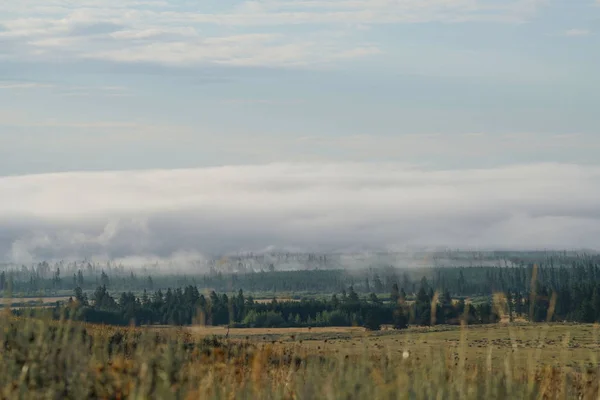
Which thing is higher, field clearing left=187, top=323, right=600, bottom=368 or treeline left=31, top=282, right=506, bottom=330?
treeline left=31, top=282, right=506, bottom=330

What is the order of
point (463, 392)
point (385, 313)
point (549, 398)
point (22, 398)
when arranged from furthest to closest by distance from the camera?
point (385, 313) < point (549, 398) < point (463, 392) < point (22, 398)

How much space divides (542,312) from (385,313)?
1010 inches

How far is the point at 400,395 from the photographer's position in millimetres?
11516

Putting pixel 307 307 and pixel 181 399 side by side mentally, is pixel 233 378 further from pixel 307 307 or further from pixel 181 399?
pixel 307 307

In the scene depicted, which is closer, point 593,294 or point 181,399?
point 181,399

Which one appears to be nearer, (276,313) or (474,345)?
(474,345)

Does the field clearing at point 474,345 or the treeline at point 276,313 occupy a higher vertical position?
the treeline at point 276,313

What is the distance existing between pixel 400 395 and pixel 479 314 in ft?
370

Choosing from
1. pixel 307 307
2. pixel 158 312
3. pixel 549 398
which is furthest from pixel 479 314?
pixel 549 398

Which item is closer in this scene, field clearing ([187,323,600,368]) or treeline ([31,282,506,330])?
field clearing ([187,323,600,368])

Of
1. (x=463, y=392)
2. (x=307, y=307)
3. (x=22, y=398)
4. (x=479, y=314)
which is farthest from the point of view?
(x=307, y=307)

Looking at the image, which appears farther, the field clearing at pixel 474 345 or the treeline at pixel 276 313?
the treeline at pixel 276 313

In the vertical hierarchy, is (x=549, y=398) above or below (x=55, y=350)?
below

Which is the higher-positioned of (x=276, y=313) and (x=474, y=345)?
(x=276, y=313)
